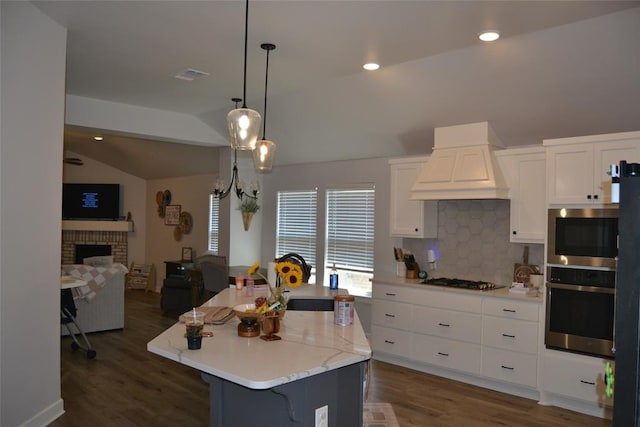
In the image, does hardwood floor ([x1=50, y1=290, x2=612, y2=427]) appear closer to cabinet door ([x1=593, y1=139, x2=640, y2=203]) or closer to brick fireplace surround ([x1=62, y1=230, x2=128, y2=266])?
cabinet door ([x1=593, y1=139, x2=640, y2=203])

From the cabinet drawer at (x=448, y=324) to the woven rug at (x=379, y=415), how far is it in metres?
1.02

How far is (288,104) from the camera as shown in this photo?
5.83m

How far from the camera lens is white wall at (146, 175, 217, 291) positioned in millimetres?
9289

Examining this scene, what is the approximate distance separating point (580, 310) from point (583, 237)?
583 mm

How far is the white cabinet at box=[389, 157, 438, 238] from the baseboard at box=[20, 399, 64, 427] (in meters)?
3.58

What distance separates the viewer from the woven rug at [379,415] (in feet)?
12.3

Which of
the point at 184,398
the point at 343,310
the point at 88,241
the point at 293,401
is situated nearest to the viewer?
the point at 293,401

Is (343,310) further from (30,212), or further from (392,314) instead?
(392,314)

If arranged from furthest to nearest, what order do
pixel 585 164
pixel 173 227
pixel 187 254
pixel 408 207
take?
pixel 173 227 < pixel 187 254 < pixel 408 207 < pixel 585 164

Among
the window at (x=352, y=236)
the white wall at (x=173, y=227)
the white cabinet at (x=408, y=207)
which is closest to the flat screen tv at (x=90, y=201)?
the white wall at (x=173, y=227)

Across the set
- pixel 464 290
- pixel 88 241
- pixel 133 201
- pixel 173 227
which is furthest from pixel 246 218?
pixel 88 241

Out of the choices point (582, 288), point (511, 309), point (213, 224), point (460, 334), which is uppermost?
point (213, 224)

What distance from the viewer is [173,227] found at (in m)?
10.0

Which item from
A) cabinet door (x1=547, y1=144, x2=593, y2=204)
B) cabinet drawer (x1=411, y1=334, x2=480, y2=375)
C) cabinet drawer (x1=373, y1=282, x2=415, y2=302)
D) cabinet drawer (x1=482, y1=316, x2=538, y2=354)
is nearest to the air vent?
cabinet drawer (x1=373, y1=282, x2=415, y2=302)
